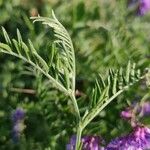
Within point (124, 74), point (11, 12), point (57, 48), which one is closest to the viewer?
point (57, 48)

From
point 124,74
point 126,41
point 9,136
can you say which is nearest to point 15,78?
point 9,136

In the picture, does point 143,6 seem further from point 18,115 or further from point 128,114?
point 128,114

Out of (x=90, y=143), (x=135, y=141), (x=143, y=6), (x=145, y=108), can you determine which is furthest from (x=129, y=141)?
(x=143, y=6)

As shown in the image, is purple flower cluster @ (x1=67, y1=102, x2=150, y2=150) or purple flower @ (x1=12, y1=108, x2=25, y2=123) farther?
purple flower @ (x1=12, y1=108, x2=25, y2=123)

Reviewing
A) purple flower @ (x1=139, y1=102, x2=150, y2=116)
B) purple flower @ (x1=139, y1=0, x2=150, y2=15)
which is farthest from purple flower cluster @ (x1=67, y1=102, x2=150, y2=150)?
purple flower @ (x1=139, y1=0, x2=150, y2=15)

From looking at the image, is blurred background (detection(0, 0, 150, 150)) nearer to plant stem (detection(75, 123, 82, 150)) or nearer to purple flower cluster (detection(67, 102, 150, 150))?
purple flower cluster (detection(67, 102, 150, 150))

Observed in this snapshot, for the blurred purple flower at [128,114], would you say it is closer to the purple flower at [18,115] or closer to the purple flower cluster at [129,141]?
the purple flower cluster at [129,141]

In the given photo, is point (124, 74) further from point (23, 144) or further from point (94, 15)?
point (94, 15)
